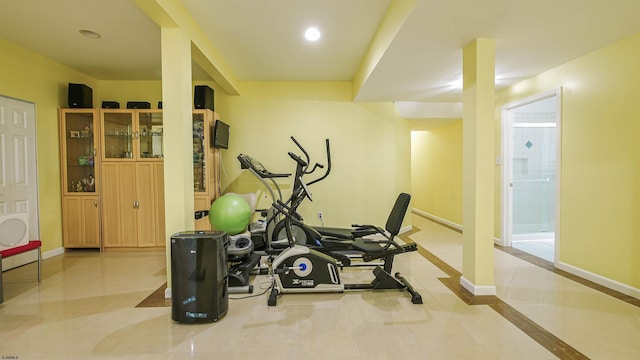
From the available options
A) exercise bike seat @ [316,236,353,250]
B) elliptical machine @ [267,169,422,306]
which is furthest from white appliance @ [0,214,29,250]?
exercise bike seat @ [316,236,353,250]

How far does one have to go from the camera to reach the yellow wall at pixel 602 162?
294cm

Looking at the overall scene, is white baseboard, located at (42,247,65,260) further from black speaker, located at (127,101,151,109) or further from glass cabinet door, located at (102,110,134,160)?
black speaker, located at (127,101,151,109)

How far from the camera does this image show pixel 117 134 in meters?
4.80

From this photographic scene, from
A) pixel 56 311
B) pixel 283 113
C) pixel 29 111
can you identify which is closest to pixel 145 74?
pixel 29 111

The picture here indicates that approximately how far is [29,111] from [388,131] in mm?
5287

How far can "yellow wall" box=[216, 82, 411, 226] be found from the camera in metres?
5.27

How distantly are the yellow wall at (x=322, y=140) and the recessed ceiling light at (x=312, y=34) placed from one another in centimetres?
173

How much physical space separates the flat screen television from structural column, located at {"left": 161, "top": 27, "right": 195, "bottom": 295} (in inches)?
64.2

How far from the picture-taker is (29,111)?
4090mm

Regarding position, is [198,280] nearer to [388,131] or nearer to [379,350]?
[379,350]

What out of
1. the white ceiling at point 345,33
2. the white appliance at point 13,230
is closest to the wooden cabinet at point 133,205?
the white appliance at point 13,230

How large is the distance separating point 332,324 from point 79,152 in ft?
15.6

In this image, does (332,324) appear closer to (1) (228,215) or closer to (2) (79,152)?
(1) (228,215)

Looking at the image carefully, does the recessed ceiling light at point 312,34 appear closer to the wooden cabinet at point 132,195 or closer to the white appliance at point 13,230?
the wooden cabinet at point 132,195
